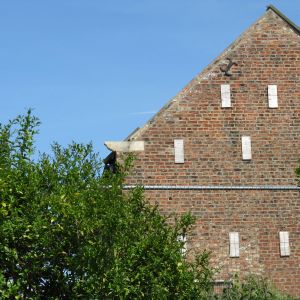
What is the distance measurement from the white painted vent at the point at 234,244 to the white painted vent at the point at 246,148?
2361mm

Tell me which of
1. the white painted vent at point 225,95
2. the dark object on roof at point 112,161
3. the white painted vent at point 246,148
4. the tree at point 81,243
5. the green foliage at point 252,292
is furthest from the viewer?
the white painted vent at point 225,95

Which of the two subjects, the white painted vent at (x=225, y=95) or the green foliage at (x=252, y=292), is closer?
the green foliage at (x=252, y=292)

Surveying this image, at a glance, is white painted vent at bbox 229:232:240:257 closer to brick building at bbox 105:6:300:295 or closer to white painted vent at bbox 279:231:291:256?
brick building at bbox 105:6:300:295

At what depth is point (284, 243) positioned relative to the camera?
1056 inches

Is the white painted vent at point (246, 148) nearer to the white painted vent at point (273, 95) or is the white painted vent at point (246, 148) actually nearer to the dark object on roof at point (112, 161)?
the white painted vent at point (273, 95)

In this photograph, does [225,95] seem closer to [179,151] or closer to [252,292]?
[179,151]

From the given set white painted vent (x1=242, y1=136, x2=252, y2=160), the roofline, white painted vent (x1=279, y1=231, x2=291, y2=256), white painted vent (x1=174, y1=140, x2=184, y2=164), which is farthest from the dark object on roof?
the roofline

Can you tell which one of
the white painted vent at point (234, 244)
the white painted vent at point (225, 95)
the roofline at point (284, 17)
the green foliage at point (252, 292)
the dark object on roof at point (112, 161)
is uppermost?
the roofline at point (284, 17)

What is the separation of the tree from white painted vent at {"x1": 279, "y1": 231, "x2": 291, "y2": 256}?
8.37m

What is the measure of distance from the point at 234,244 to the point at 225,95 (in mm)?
4536

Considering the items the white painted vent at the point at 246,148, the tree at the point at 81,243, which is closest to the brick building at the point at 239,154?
the white painted vent at the point at 246,148

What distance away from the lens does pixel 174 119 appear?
27125 millimetres

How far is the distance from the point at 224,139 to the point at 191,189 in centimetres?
187

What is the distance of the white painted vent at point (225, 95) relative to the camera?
2744 cm
